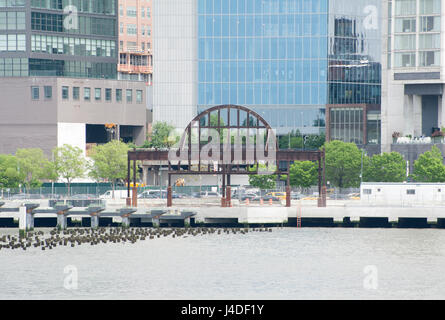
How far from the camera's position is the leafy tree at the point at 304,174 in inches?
6117

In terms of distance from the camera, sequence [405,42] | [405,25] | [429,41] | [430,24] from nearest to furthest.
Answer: [429,41] → [430,24] → [405,42] → [405,25]

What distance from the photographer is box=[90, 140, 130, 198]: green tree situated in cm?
16888

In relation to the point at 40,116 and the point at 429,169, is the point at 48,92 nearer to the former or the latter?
the point at 40,116

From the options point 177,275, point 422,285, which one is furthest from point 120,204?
point 422,285

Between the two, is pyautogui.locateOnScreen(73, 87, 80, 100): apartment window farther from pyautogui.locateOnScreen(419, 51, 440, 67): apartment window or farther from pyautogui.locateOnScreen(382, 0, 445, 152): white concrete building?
pyautogui.locateOnScreen(419, 51, 440, 67): apartment window

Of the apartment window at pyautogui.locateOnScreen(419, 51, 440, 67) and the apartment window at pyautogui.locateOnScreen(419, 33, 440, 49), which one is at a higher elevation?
the apartment window at pyautogui.locateOnScreen(419, 33, 440, 49)

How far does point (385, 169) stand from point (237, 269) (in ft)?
→ 257

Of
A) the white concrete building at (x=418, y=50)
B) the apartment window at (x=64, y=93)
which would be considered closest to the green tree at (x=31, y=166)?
the apartment window at (x=64, y=93)

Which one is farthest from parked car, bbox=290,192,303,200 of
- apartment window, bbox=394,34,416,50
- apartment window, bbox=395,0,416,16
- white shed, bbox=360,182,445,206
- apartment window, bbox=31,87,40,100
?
apartment window, bbox=31,87,40,100

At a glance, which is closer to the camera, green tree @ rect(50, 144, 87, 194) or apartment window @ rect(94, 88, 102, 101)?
green tree @ rect(50, 144, 87, 194)

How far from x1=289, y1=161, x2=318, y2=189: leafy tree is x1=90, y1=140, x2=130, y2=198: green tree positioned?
30.4 m

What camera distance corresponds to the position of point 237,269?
81438 mm

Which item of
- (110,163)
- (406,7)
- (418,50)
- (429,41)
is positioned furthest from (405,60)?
(110,163)

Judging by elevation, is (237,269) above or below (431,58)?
below
